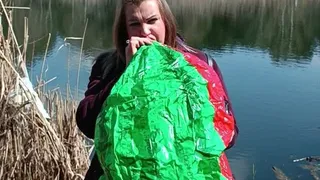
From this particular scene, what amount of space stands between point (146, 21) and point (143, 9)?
0.03 meters

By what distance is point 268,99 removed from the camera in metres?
11.5

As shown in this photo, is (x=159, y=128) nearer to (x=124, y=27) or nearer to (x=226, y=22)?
(x=124, y=27)

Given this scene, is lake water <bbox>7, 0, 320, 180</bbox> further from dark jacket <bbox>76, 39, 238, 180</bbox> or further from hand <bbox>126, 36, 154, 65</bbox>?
hand <bbox>126, 36, 154, 65</bbox>

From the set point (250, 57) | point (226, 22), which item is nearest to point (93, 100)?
point (250, 57)

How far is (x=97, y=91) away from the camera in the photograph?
1518 millimetres

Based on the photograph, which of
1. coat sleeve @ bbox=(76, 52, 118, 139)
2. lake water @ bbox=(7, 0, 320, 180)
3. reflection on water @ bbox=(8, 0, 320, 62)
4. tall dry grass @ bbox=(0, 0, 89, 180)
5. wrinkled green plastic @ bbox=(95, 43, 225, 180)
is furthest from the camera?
reflection on water @ bbox=(8, 0, 320, 62)

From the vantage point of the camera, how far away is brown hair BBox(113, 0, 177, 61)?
→ 5.01 ft

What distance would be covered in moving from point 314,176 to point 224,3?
19.4m

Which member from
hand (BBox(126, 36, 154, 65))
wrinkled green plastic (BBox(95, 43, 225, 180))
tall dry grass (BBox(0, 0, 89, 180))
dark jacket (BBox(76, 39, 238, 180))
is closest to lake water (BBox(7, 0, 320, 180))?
tall dry grass (BBox(0, 0, 89, 180))

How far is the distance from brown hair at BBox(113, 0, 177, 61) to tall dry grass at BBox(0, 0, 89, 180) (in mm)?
1011


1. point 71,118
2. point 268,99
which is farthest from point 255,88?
point 71,118

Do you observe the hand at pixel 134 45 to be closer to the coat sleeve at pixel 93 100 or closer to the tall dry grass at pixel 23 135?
the coat sleeve at pixel 93 100

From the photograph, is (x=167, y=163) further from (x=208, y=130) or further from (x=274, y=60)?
(x=274, y=60)

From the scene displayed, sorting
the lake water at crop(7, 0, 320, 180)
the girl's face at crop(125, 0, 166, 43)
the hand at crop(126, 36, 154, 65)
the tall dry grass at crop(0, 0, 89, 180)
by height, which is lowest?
the lake water at crop(7, 0, 320, 180)
